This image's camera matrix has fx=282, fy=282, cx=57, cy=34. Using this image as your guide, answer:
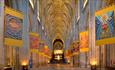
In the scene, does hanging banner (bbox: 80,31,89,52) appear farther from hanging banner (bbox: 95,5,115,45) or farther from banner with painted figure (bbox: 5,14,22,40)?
banner with painted figure (bbox: 5,14,22,40)

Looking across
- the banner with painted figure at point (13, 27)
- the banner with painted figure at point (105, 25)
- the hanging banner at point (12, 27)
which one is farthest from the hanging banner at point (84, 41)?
the hanging banner at point (12, 27)

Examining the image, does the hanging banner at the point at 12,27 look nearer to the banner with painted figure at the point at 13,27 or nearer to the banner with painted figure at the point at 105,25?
the banner with painted figure at the point at 13,27

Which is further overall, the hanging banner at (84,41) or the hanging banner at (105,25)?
the hanging banner at (84,41)

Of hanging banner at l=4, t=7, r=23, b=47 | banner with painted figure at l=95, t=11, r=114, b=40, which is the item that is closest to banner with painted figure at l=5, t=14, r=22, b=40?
hanging banner at l=4, t=7, r=23, b=47

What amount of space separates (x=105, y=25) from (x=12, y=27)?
725cm

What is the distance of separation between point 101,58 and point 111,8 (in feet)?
47.1

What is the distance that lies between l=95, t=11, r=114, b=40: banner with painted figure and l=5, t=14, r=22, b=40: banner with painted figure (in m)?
6.46

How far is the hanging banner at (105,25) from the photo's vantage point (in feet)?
65.3

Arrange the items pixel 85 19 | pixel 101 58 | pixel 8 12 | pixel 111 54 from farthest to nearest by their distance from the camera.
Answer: pixel 85 19 → pixel 101 58 → pixel 111 54 → pixel 8 12

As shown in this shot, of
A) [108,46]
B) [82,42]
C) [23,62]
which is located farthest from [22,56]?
[108,46]

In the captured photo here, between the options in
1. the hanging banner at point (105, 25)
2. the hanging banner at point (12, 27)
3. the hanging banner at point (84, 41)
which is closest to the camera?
the hanging banner at point (105, 25)

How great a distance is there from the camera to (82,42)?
35.4 meters

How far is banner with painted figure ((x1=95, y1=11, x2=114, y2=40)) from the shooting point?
19920 millimetres

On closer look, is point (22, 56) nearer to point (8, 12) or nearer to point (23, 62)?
point (23, 62)
